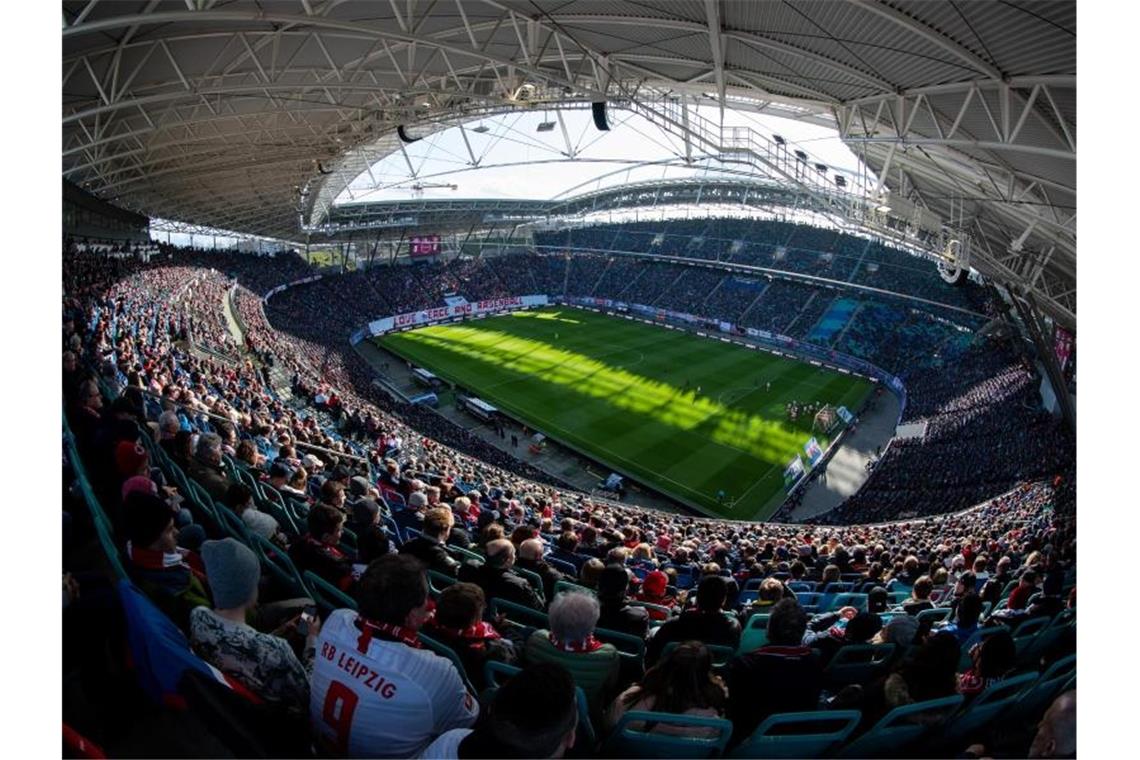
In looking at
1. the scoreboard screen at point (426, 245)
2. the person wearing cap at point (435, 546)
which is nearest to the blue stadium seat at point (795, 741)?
the person wearing cap at point (435, 546)

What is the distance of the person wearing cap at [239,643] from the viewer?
3.04 m

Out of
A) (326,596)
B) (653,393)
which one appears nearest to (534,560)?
(326,596)

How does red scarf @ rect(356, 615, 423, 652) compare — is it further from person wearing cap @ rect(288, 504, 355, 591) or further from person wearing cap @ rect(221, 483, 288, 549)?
person wearing cap @ rect(221, 483, 288, 549)

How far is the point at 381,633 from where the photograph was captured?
2.82 metres

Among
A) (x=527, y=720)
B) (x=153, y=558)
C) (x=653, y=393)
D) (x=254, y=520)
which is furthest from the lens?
(x=653, y=393)

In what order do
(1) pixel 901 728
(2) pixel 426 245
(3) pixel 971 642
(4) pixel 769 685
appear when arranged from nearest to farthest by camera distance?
(1) pixel 901 728 < (4) pixel 769 685 < (3) pixel 971 642 < (2) pixel 426 245

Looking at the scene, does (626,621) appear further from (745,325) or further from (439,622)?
(745,325)

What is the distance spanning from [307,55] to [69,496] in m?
17.4

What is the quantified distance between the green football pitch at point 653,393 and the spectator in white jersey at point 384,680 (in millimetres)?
22316

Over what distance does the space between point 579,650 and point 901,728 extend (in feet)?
5.53

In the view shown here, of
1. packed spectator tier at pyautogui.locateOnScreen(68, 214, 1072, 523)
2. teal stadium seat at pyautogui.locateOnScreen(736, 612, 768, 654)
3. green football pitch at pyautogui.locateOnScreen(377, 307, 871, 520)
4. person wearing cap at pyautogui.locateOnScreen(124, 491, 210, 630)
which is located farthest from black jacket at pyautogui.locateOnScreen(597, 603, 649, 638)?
green football pitch at pyautogui.locateOnScreen(377, 307, 871, 520)

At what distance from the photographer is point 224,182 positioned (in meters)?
38.5

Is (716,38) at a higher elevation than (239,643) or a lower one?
higher

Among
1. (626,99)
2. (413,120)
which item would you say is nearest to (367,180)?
(413,120)
